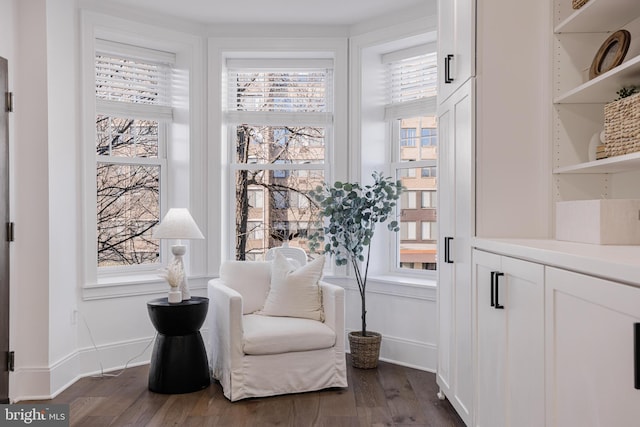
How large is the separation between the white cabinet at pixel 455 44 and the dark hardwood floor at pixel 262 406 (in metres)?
1.78

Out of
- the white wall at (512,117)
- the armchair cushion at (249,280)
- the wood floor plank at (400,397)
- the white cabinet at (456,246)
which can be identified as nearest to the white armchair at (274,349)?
the armchair cushion at (249,280)

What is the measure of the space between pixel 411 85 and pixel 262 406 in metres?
2.64


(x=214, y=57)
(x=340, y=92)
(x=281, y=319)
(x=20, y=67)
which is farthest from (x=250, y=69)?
(x=281, y=319)

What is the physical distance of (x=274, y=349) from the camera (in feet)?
10.8

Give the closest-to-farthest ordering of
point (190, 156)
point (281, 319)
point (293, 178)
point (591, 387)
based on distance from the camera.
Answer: point (591, 387) → point (281, 319) → point (190, 156) → point (293, 178)

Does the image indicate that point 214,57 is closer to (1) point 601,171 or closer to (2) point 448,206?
(2) point 448,206

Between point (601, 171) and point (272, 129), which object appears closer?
point (601, 171)

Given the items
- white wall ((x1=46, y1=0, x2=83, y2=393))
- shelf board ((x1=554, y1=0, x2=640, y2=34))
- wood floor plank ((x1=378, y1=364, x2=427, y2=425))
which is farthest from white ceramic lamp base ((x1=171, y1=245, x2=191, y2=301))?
shelf board ((x1=554, y1=0, x2=640, y2=34))

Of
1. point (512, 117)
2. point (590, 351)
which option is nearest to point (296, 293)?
point (512, 117)

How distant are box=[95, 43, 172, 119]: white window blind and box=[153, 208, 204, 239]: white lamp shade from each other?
1148mm

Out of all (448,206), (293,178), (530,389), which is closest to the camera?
(530,389)

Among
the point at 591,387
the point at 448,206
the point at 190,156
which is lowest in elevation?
the point at 591,387

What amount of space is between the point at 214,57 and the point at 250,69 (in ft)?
1.06

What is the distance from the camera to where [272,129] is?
4641 millimetres
